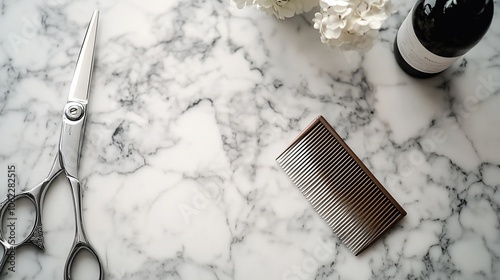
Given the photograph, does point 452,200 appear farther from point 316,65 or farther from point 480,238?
point 316,65

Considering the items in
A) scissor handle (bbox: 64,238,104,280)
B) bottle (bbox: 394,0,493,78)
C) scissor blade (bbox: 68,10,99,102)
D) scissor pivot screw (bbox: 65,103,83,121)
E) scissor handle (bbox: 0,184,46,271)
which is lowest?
scissor handle (bbox: 64,238,104,280)

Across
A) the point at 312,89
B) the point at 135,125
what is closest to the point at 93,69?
the point at 135,125

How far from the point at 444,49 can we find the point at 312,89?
0.27 metres

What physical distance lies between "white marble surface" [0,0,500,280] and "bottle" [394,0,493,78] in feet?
0.43

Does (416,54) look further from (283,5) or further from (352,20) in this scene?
(283,5)

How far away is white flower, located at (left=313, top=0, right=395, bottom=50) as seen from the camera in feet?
2.80

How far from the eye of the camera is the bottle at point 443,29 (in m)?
0.79

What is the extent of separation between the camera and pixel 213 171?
3.25ft

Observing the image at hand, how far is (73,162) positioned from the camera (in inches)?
37.5

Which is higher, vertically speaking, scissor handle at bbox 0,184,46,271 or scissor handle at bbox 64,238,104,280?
scissor handle at bbox 0,184,46,271

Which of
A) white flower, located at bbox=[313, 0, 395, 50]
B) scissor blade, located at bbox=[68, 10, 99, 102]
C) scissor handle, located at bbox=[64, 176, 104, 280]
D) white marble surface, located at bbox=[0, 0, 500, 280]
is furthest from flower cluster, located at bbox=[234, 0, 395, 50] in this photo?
scissor handle, located at bbox=[64, 176, 104, 280]

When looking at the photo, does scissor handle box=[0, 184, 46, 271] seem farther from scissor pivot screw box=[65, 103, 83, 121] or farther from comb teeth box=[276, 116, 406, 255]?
comb teeth box=[276, 116, 406, 255]

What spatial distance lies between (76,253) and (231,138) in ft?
1.22

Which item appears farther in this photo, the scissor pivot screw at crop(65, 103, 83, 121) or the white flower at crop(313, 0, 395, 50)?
the scissor pivot screw at crop(65, 103, 83, 121)
